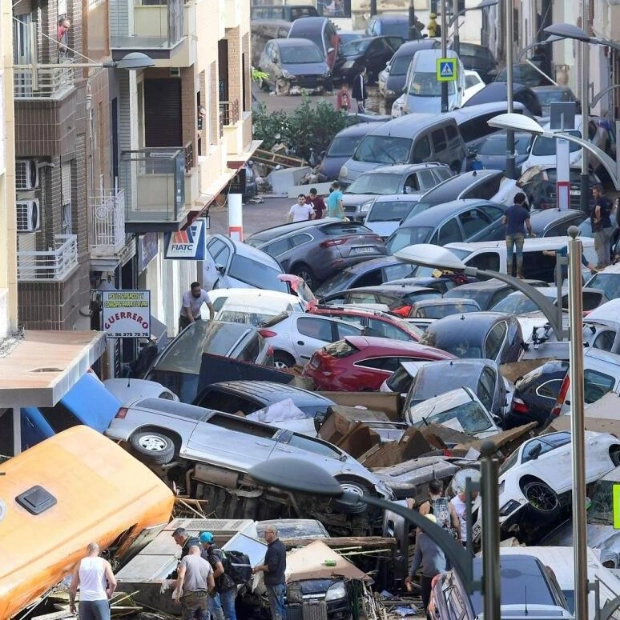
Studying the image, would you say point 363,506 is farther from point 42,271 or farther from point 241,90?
point 241,90

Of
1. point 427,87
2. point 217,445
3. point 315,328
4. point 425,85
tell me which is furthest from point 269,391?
point 425,85

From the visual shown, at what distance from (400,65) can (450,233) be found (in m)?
31.7

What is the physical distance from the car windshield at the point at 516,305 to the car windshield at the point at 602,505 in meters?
11.8

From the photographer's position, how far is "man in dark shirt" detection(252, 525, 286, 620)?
15.9m

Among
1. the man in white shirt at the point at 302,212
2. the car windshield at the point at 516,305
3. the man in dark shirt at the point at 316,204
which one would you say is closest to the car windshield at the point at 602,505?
the car windshield at the point at 516,305

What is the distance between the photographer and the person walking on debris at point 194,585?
50.8 feet

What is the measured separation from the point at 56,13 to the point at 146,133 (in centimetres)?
1027

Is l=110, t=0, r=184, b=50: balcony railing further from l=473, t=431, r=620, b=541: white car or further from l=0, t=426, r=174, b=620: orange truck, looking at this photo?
l=473, t=431, r=620, b=541: white car

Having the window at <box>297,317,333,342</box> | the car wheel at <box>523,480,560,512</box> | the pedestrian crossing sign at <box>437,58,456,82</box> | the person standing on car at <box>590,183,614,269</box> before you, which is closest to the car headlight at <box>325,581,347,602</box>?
the car wheel at <box>523,480,560,512</box>

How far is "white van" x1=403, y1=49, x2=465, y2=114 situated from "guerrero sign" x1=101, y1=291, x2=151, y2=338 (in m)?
34.3

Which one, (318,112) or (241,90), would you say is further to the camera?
(318,112)

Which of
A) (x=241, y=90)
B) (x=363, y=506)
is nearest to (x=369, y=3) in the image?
(x=241, y=90)

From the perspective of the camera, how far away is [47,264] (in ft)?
77.3

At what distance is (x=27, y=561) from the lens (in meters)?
15.8
